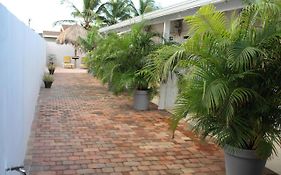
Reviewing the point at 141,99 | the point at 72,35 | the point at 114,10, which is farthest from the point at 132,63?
the point at 114,10

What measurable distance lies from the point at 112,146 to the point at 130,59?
3693 millimetres

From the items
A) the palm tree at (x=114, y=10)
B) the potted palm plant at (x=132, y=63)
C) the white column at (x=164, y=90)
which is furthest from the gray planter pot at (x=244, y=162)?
the palm tree at (x=114, y=10)

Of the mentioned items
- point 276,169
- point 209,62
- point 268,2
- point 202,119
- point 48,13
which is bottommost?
point 276,169

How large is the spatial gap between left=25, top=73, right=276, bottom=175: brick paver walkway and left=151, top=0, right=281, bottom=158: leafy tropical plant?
40.3 inches

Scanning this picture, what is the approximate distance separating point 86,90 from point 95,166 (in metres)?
8.45

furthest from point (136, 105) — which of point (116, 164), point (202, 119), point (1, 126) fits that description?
point (1, 126)

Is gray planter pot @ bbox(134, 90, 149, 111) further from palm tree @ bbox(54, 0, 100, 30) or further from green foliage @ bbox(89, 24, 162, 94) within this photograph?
palm tree @ bbox(54, 0, 100, 30)

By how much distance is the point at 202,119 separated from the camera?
13.9ft

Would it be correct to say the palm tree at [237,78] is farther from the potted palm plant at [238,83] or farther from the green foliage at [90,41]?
the green foliage at [90,41]

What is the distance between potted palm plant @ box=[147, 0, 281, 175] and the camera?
376 cm

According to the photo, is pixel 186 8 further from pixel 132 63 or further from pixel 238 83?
pixel 238 83

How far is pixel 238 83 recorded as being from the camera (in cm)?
392

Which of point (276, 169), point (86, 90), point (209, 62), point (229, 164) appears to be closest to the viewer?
point (209, 62)

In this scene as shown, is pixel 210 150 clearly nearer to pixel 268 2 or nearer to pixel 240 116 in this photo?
pixel 240 116
